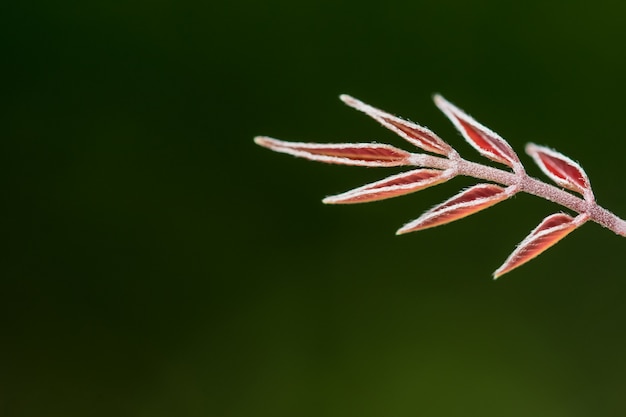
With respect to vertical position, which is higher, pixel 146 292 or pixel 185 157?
pixel 185 157

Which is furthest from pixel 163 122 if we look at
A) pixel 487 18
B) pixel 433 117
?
pixel 487 18

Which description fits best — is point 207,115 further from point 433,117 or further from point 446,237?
point 446,237
